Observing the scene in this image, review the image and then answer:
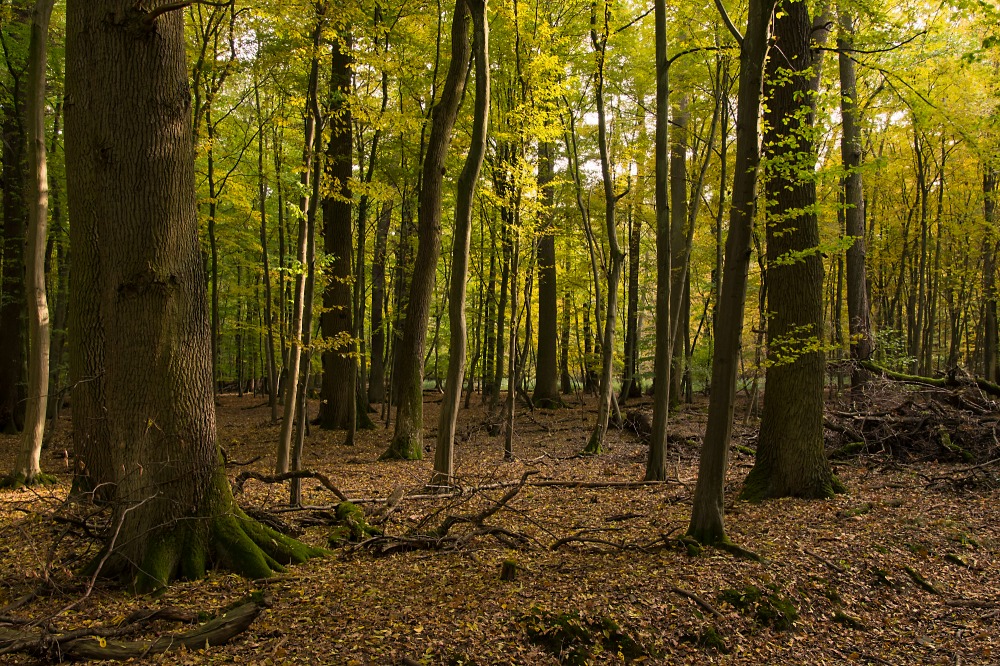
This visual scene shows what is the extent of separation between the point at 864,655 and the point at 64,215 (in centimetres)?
1980

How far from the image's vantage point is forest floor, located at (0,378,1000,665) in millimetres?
3682

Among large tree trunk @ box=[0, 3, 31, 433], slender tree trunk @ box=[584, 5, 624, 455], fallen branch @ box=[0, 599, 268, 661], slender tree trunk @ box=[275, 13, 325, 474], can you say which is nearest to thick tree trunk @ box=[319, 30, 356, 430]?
slender tree trunk @ box=[584, 5, 624, 455]

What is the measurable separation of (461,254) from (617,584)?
397cm

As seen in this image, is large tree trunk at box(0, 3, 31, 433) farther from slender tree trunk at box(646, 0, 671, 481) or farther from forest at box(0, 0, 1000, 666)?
slender tree trunk at box(646, 0, 671, 481)

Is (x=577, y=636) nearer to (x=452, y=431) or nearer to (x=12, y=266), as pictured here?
(x=452, y=431)

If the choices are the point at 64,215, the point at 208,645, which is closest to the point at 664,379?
the point at 208,645

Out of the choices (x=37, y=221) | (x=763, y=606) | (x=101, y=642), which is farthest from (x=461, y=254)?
(x=37, y=221)

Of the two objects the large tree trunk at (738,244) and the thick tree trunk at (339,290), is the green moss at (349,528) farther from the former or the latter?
the thick tree trunk at (339,290)

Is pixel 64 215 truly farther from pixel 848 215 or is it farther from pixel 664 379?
pixel 848 215

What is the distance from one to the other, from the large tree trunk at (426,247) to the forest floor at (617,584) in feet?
7.95

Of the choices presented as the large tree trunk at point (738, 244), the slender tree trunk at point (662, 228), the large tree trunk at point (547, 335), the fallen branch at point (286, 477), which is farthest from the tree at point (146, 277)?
the large tree trunk at point (547, 335)

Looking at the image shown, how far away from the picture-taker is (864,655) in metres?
4.00

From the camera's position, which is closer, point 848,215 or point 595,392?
point 848,215

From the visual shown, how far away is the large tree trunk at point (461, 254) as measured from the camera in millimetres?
6504
